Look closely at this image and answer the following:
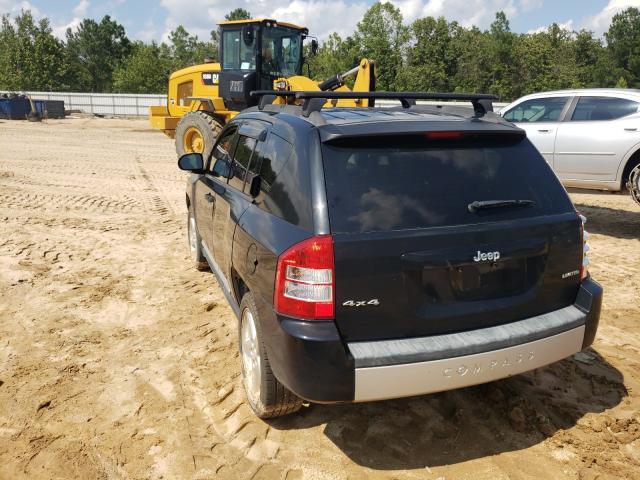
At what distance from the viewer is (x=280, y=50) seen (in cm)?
1168

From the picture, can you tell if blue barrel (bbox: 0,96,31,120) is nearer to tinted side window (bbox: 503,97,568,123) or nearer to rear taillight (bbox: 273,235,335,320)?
tinted side window (bbox: 503,97,568,123)

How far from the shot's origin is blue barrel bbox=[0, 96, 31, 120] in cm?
3244

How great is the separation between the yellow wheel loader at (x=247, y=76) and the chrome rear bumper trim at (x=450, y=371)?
8330 mm

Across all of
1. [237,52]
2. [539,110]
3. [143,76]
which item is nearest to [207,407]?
[539,110]

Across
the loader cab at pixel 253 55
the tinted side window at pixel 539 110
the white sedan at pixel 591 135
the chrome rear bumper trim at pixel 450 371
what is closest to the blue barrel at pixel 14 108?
the loader cab at pixel 253 55

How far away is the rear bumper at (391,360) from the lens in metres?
2.53

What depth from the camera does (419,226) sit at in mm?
2654

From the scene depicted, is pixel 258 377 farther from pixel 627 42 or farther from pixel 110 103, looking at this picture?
pixel 627 42

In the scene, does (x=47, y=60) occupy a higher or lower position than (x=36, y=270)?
higher

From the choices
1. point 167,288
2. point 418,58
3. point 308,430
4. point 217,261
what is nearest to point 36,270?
point 167,288

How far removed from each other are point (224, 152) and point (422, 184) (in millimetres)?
2297

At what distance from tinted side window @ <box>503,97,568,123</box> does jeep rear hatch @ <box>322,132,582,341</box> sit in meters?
5.87

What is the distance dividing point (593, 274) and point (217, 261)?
4176 millimetres

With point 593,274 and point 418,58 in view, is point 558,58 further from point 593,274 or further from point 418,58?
point 593,274
